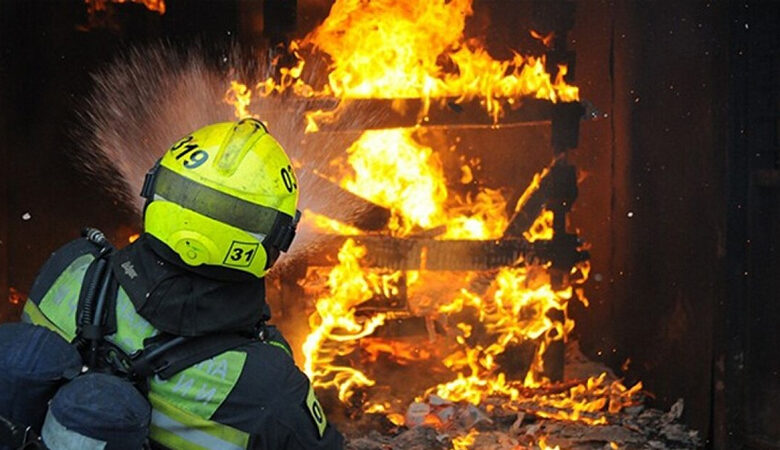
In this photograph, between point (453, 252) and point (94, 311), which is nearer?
point (94, 311)

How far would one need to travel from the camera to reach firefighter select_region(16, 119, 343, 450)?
7.44 ft

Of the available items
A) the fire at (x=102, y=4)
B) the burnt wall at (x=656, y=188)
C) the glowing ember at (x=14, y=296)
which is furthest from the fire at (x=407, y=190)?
the glowing ember at (x=14, y=296)

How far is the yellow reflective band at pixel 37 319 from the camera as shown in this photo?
2.38m

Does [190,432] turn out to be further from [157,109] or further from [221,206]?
[157,109]

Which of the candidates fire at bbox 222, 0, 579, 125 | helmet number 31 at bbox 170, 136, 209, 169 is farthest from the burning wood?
helmet number 31 at bbox 170, 136, 209, 169

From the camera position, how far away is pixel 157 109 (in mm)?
6953

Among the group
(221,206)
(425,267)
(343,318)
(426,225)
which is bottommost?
(343,318)

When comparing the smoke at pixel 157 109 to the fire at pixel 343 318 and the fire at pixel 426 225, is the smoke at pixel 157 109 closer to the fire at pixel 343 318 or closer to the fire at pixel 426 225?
the fire at pixel 426 225

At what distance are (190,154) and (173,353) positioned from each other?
57cm

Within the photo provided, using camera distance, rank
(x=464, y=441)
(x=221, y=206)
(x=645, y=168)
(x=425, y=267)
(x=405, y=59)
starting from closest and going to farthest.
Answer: (x=221, y=206)
(x=464, y=441)
(x=425, y=267)
(x=645, y=168)
(x=405, y=59)

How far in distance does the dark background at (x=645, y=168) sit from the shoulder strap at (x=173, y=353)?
401 cm

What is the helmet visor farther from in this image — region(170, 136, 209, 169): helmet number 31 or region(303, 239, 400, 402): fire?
region(303, 239, 400, 402): fire

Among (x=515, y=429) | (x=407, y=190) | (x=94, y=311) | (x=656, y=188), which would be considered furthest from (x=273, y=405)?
(x=656, y=188)

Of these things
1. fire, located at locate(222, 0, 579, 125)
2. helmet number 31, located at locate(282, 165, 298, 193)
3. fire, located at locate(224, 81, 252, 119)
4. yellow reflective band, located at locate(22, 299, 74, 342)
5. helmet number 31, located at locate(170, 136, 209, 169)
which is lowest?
yellow reflective band, located at locate(22, 299, 74, 342)
